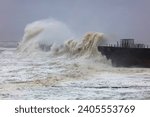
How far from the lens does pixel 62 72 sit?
13.9 ft

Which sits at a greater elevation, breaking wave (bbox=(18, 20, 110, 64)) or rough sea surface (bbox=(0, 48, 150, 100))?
breaking wave (bbox=(18, 20, 110, 64))

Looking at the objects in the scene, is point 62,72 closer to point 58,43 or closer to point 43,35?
point 58,43

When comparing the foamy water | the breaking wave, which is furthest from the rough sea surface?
the breaking wave

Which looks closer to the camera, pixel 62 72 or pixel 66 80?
pixel 66 80

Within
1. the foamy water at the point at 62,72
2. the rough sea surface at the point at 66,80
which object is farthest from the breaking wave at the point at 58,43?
the rough sea surface at the point at 66,80

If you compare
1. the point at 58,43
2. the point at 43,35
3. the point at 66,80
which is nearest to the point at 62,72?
the point at 66,80

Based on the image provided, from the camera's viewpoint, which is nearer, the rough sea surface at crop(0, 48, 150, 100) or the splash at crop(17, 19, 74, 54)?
the rough sea surface at crop(0, 48, 150, 100)

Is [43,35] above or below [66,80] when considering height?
above

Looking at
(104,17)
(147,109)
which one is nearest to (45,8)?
(104,17)

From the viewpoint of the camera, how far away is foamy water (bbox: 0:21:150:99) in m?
3.92

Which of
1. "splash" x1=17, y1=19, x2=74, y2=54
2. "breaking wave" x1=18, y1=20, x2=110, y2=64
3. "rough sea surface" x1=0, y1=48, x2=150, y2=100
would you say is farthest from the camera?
"breaking wave" x1=18, y1=20, x2=110, y2=64

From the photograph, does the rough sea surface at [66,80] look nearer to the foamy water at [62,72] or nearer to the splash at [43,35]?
the foamy water at [62,72]

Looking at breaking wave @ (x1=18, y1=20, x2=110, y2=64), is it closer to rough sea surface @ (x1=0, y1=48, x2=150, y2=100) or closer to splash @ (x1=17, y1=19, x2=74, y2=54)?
splash @ (x1=17, y1=19, x2=74, y2=54)

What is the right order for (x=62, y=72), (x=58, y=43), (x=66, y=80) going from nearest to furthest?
(x=66, y=80), (x=62, y=72), (x=58, y=43)
